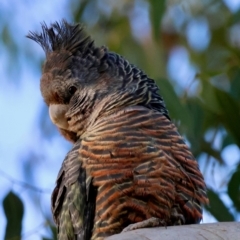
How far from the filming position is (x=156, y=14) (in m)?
3.68

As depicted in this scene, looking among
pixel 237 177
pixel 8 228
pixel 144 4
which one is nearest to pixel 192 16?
pixel 144 4

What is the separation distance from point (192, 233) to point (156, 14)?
191cm

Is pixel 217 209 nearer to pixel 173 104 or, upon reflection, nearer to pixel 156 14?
pixel 173 104

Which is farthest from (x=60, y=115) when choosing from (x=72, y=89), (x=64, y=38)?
(x=64, y=38)

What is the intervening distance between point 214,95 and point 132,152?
3.68 ft

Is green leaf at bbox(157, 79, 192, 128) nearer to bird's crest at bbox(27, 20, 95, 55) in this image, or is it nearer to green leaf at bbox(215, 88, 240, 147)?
green leaf at bbox(215, 88, 240, 147)

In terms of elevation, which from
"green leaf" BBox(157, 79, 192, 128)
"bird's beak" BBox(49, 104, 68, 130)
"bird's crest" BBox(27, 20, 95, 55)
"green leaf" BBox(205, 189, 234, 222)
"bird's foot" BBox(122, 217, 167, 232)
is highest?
"bird's crest" BBox(27, 20, 95, 55)

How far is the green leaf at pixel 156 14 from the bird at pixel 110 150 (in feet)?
2.41

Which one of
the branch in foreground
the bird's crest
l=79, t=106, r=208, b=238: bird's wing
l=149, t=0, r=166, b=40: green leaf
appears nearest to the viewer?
the branch in foreground

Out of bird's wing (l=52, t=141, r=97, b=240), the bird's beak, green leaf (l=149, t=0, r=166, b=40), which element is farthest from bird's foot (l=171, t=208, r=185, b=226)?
green leaf (l=149, t=0, r=166, b=40)

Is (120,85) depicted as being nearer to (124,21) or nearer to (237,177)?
(237,177)

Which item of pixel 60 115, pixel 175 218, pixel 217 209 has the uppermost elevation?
pixel 60 115

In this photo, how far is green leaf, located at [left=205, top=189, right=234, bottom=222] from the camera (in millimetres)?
3295

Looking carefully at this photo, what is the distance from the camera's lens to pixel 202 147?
12.9 feet
